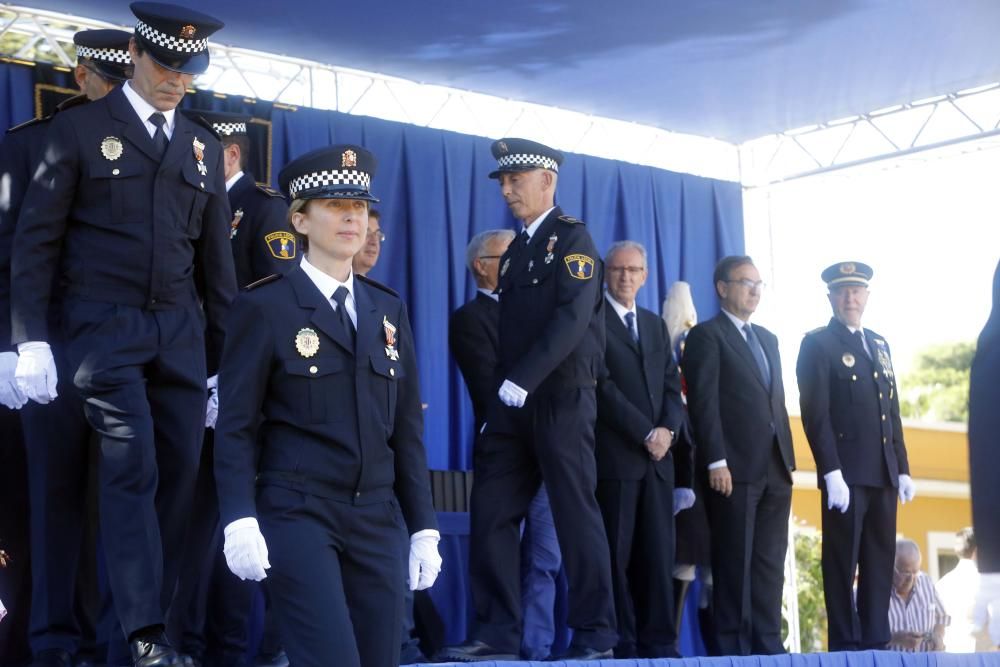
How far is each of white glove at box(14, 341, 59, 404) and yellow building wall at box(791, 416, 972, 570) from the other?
16827 millimetres

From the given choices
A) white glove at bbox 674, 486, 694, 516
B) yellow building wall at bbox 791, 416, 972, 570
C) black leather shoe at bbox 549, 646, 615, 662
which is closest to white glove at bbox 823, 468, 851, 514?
white glove at bbox 674, 486, 694, 516

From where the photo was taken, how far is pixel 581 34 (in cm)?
736

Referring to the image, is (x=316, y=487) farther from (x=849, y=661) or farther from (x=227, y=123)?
(x=849, y=661)

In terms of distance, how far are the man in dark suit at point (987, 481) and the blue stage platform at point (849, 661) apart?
3.28 meters

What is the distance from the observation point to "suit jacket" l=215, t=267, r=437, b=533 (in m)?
3.33

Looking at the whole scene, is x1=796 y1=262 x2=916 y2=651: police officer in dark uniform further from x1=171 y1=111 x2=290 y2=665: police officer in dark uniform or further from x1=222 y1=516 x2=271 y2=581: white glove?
x1=222 y1=516 x2=271 y2=581: white glove

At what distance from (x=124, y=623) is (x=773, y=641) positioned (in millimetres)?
3535

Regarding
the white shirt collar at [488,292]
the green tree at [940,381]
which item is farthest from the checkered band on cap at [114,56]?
the green tree at [940,381]

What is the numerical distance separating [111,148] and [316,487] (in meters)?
1.52

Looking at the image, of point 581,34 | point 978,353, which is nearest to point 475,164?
point 581,34

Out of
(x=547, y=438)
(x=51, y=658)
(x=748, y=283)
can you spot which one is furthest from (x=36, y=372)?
(x=748, y=283)

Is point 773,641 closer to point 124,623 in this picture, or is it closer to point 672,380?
point 672,380

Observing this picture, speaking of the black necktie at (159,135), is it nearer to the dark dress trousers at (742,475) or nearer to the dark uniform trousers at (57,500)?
the dark uniform trousers at (57,500)

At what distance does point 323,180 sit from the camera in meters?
3.59
